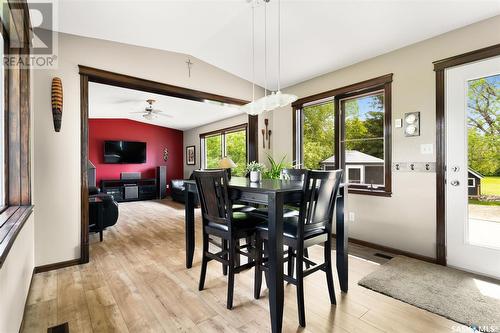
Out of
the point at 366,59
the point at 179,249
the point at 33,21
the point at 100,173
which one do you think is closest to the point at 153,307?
the point at 179,249

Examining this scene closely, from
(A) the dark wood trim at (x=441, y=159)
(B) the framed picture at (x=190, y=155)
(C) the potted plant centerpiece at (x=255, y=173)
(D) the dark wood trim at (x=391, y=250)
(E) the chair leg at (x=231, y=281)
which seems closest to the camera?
(E) the chair leg at (x=231, y=281)

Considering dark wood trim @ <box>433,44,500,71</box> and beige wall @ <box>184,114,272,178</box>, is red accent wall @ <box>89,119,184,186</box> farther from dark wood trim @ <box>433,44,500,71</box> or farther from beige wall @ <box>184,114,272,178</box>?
dark wood trim @ <box>433,44,500,71</box>

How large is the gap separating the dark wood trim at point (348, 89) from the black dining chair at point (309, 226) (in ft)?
6.37

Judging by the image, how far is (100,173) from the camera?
7.40 m

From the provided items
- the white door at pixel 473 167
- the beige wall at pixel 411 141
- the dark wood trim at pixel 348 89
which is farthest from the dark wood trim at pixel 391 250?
the dark wood trim at pixel 348 89

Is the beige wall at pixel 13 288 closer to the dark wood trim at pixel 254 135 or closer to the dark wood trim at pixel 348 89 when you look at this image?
the dark wood trim at pixel 254 135

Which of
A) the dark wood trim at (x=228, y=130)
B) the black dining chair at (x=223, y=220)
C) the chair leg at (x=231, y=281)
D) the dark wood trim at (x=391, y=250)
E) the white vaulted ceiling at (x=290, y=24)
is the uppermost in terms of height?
the white vaulted ceiling at (x=290, y=24)

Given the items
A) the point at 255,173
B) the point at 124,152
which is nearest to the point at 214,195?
the point at 255,173

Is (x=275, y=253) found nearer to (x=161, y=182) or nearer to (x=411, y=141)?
(x=411, y=141)

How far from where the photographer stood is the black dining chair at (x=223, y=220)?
1879 mm

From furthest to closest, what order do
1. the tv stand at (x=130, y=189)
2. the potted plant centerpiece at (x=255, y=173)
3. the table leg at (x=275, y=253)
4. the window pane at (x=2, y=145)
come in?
the tv stand at (x=130, y=189)
the potted plant centerpiece at (x=255, y=173)
the window pane at (x=2, y=145)
the table leg at (x=275, y=253)

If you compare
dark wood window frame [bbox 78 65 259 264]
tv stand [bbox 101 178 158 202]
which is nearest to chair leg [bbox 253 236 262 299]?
dark wood window frame [bbox 78 65 259 264]

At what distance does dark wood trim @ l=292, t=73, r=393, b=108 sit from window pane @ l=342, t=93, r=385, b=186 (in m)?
0.16

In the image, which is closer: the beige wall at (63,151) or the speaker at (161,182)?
the beige wall at (63,151)
